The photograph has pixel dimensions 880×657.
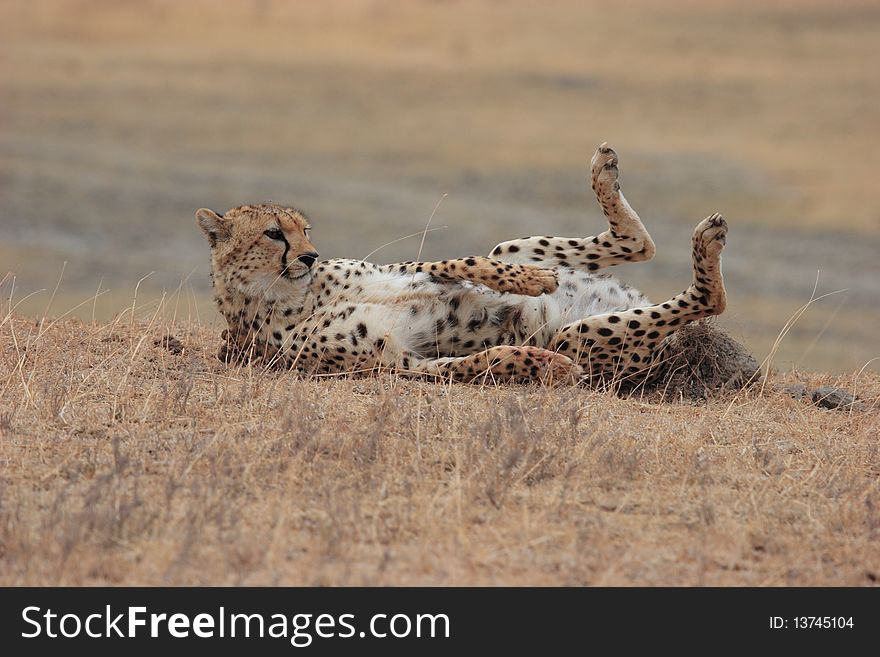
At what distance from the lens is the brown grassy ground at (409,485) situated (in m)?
3.35

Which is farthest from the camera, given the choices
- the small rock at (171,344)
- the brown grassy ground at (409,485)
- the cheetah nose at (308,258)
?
the small rock at (171,344)

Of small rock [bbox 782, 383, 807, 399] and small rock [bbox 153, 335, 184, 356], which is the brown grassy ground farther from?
small rock [bbox 153, 335, 184, 356]

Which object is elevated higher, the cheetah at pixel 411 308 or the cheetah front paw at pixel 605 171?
the cheetah front paw at pixel 605 171

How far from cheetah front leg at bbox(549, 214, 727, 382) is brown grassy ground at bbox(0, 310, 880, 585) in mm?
354

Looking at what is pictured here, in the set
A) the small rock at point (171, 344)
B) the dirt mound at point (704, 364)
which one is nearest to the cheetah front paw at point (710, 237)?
the dirt mound at point (704, 364)

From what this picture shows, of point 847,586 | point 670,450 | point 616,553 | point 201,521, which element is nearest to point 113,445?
point 201,521

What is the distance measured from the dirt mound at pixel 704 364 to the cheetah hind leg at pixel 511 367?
2.71 feet

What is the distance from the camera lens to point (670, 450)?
4.48m

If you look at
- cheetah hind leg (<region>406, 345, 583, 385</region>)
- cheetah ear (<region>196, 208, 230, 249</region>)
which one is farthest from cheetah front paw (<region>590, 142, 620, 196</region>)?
cheetah ear (<region>196, 208, 230, 249</region>)

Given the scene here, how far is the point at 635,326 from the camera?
5.76 meters

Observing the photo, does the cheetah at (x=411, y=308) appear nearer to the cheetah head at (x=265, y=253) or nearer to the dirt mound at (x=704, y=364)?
the cheetah head at (x=265, y=253)

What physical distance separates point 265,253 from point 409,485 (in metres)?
2.17

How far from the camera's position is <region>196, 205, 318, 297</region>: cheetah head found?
18.8 feet

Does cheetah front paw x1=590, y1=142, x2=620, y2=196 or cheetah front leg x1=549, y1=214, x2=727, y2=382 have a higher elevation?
cheetah front paw x1=590, y1=142, x2=620, y2=196
